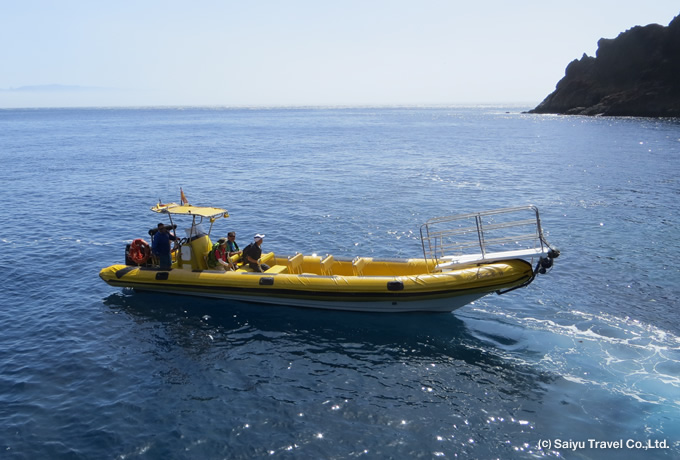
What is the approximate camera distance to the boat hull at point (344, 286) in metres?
13.1

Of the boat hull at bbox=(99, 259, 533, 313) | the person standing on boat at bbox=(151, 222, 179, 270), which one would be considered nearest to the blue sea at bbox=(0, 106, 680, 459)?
the boat hull at bbox=(99, 259, 533, 313)

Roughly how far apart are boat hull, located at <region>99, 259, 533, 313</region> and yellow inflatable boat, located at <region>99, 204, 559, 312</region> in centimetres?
2

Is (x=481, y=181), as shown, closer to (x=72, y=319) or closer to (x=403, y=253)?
(x=403, y=253)

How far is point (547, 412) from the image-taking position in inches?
407

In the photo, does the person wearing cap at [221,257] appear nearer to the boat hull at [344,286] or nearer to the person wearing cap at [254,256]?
the boat hull at [344,286]

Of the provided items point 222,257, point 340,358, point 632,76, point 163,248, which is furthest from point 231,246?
point 632,76

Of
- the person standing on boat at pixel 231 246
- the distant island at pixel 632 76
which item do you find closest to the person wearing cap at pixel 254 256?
the person standing on boat at pixel 231 246

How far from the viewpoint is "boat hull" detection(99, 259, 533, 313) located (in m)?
13.1

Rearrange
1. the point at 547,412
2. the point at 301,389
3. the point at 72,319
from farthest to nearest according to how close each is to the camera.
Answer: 1. the point at 72,319
2. the point at 301,389
3. the point at 547,412

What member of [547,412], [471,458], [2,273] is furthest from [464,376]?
[2,273]

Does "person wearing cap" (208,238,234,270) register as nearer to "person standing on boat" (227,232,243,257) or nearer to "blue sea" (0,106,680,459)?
"person standing on boat" (227,232,243,257)

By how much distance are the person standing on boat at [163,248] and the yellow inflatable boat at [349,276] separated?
0.27 metres

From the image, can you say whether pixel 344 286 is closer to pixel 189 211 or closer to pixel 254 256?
pixel 254 256

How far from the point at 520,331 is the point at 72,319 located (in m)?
12.8
